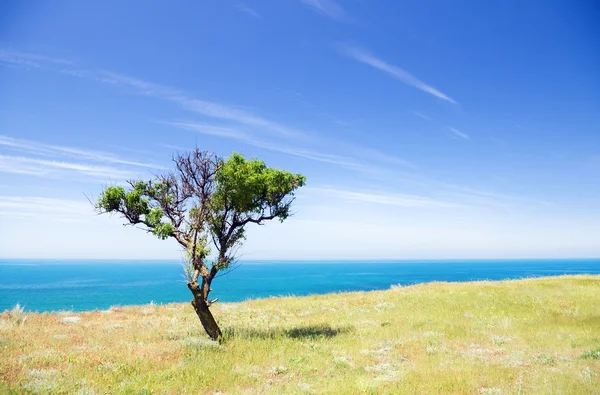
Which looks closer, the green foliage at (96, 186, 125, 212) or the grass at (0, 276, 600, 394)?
the grass at (0, 276, 600, 394)

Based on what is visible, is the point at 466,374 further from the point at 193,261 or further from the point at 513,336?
the point at 193,261

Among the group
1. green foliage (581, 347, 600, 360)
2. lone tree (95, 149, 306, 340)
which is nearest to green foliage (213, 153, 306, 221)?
lone tree (95, 149, 306, 340)

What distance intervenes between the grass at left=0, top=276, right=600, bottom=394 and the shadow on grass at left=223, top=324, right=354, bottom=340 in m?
0.09

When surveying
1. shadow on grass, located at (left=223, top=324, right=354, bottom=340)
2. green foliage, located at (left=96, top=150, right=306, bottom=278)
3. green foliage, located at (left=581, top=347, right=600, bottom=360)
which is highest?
green foliage, located at (left=96, top=150, right=306, bottom=278)

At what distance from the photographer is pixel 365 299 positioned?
1442 inches

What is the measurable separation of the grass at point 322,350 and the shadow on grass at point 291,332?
86 mm

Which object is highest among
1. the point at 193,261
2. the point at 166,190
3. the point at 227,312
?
the point at 166,190

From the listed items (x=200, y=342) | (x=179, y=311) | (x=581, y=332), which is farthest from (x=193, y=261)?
(x=581, y=332)

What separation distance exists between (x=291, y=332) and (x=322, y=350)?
16.7 ft

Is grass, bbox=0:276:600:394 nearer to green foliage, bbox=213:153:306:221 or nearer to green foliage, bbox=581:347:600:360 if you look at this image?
green foliage, bbox=581:347:600:360

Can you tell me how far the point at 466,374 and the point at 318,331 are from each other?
10875 mm

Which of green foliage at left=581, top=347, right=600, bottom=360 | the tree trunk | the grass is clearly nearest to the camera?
the grass

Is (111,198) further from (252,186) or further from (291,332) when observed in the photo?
(291,332)

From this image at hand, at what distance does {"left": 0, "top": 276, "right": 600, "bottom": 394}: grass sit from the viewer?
11.9 m
